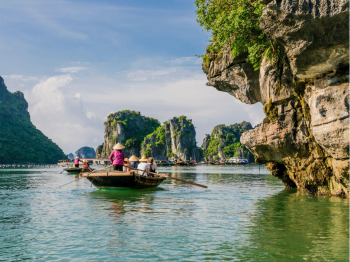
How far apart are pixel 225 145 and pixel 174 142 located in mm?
32021

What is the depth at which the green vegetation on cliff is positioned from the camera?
140 meters

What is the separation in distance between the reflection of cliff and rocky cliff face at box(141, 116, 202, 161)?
428 feet

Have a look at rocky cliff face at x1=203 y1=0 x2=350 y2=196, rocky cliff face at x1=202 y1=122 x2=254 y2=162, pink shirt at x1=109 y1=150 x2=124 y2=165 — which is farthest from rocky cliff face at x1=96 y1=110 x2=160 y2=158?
rocky cliff face at x1=203 y1=0 x2=350 y2=196

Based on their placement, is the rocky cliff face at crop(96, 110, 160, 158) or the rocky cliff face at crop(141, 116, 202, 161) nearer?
the rocky cliff face at crop(141, 116, 202, 161)

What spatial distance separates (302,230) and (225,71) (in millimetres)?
14619

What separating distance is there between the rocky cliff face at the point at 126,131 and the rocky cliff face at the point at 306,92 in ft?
460

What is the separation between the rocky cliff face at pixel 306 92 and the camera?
464 inches

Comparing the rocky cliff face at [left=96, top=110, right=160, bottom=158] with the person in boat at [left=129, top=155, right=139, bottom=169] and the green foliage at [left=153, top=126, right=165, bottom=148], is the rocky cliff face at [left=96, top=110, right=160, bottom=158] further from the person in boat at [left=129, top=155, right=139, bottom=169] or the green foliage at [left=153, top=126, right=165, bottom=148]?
the person in boat at [left=129, top=155, right=139, bottom=169]

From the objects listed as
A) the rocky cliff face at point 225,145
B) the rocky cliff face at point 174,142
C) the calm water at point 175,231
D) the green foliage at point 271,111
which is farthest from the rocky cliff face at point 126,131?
the calm water at point 175,231

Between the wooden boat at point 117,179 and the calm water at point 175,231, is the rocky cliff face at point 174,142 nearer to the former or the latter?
the wooden boat at point 117,179

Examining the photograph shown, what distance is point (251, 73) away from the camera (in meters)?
21.3

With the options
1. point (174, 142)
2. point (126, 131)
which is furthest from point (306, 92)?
point (126, 131)

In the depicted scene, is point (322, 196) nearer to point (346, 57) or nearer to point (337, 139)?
point (337, 139)

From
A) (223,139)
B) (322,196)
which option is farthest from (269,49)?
(223,139)
